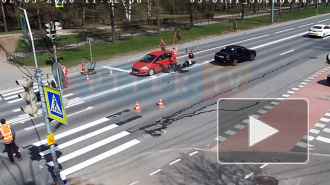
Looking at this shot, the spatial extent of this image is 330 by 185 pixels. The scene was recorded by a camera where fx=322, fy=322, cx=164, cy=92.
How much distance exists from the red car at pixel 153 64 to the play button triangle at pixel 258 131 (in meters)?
10.3

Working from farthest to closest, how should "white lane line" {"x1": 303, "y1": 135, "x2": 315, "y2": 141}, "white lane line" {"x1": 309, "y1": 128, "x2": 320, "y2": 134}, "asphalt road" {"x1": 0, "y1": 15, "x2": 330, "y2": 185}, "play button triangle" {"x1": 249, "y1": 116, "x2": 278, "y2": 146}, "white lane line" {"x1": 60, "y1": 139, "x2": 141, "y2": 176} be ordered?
"white lane line" {"x1": 309, "y1": 128, "x2": 320, "y2": 134} → "play button triangle" {"x1": 249, "y1": 116, "x2": 278, "y2": 146} → "white lane line" {"x1": 303, "y1": 135, "x2": 315, "y2": 141} → "white lane line" {"x1": 60, "y1": 139, "x2": 141, "y2": 176} → "asphalt road" {"x1": 0, "y1": 15, "x2": 330, "y2": 185}

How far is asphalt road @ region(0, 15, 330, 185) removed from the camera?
439 inches

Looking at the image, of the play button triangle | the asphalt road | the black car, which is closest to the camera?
the asphalt road

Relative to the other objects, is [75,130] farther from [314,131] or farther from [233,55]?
[233,55]

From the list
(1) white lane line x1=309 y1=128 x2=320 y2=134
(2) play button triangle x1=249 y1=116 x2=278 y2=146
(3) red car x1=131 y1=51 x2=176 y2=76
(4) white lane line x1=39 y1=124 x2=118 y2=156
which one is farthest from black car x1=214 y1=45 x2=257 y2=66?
(4) white lane line x1=39 y1=124 x2=118 y2=156

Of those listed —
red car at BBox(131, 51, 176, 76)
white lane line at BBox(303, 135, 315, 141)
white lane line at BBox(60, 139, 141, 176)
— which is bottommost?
white lane line at BBox(60, 139, 141, 176)

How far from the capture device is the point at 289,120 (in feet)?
48.5

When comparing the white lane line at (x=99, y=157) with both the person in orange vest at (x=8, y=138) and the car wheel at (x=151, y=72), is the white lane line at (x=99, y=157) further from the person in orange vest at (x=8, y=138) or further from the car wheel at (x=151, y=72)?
the car wheel at (x=151, y=72)

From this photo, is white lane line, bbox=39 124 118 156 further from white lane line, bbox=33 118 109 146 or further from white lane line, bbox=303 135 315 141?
white lane line, bbox=303 135 315 141

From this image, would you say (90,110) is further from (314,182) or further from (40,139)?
(314,182)

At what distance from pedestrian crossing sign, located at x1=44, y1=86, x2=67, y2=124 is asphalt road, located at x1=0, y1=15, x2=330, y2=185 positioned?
3421 millimetres

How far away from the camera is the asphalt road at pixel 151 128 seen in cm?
1116

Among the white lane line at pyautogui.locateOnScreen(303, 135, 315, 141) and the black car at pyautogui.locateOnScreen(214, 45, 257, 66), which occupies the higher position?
the black car at pyautogui.locateOnScreen(214, 45, 257, 66)

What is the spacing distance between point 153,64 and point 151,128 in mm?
9991
